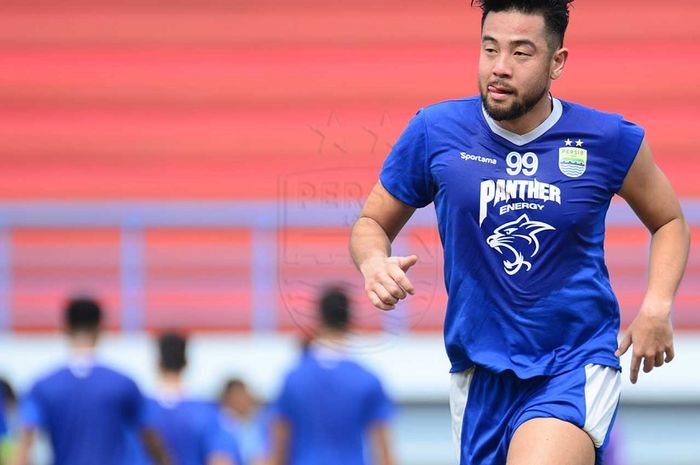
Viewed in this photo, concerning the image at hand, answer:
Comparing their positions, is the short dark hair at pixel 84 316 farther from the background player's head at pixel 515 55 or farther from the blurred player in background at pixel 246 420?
the background player's head at pixel 515 55

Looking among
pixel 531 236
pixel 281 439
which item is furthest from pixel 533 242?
pixel 281 439

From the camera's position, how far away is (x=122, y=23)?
12562mm

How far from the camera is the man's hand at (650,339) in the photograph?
12.9ft

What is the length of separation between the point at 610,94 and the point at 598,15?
0.76 metres

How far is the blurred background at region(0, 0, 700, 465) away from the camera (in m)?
11.0

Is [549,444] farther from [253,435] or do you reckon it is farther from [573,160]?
[253,435]

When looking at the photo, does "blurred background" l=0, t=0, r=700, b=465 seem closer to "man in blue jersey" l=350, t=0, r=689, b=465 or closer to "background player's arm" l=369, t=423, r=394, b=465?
"background player's arm" l=369, t=423, r=394, b=465

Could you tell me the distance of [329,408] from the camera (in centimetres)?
780

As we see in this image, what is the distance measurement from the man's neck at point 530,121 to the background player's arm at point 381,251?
365 mm

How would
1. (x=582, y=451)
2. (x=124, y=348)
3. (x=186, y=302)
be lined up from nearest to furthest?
(x=582, y=451), (x=124, y=348), (x=186, y=302)

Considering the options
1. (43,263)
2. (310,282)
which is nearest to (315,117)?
(310,282)

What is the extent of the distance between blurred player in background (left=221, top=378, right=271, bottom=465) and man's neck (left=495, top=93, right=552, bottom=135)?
5.12m

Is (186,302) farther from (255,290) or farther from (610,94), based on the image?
(610,94)

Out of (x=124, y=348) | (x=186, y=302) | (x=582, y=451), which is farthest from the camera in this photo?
(x=186, y=302)
